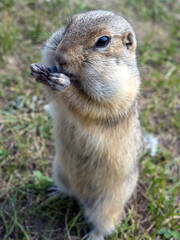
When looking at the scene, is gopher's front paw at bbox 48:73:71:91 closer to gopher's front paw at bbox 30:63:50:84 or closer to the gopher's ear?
gopher's front paw at bbox 30:63:50:84

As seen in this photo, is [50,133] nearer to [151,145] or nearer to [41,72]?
[151,145]

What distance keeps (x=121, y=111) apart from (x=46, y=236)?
65.3 inches

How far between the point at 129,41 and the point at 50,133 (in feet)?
6.49

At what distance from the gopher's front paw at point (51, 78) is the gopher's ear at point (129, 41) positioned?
0.67m

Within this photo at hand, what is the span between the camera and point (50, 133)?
4.37 m

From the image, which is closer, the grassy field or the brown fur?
the brown fur

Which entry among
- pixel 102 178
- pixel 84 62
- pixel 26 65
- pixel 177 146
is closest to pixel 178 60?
pixel 177 146

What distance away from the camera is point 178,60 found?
5.74 m

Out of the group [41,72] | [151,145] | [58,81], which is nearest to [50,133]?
[151,145]

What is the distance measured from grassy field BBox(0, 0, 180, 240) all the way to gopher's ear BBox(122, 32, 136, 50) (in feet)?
1.78

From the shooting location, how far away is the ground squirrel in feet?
8.14

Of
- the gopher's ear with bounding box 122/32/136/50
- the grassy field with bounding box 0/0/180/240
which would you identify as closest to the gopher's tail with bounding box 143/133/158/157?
the grassy field with bounding box 0/0/180/240

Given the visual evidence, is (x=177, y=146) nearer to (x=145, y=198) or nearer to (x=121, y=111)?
(x=145, y=198)

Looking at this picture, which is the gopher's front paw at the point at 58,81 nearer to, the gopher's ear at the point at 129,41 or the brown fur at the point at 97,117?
the brown fur at the point at 97,117
